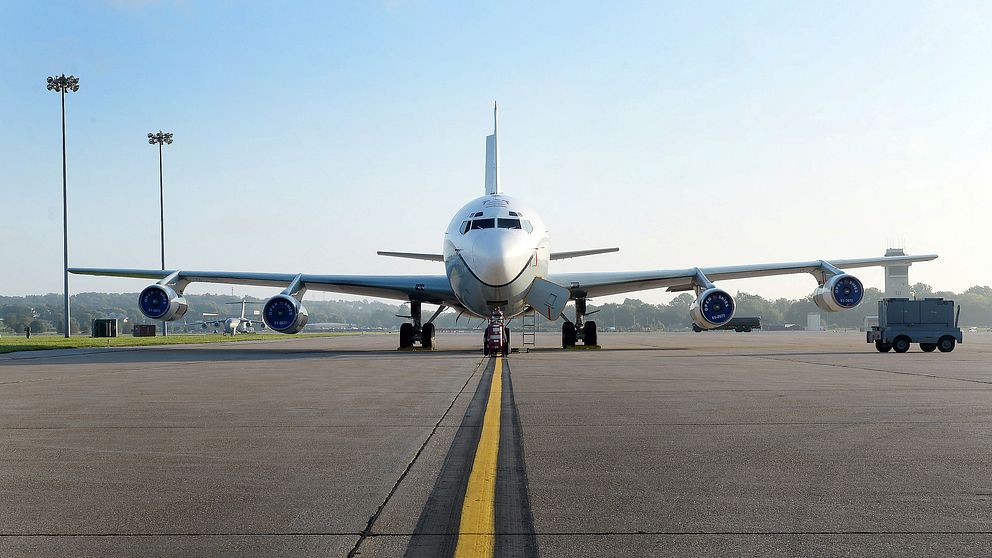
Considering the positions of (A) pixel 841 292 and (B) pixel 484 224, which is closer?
(B) pixel 484 224

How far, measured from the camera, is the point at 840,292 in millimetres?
29344

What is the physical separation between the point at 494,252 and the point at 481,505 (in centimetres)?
1964

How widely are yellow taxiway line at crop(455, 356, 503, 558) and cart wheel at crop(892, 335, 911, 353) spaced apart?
75.5ft

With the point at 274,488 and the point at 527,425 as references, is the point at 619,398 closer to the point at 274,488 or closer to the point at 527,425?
the point at 527,425

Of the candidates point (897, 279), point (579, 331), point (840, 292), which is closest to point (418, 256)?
point (579, 331)

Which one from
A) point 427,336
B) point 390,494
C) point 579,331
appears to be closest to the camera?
point 390,494

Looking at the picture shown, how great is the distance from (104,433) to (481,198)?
66.4 ft

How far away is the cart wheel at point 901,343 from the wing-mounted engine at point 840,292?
1.81 meters

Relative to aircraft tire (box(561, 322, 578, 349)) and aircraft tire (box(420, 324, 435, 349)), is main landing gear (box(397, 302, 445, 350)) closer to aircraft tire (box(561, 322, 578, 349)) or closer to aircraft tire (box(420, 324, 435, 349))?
aircraft tire (box(420, 324, 435, 349))

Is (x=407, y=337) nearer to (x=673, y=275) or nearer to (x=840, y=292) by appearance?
(x=673, y=275)

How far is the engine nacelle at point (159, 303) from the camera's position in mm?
29391

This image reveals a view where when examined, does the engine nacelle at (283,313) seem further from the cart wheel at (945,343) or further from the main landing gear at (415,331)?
the cart wheel at (945,343)

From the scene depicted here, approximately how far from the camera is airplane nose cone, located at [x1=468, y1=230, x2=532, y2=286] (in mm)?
24469

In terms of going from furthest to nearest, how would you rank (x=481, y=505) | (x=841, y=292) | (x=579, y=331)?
(x=579, y=331)
(x=841, y=292)
(x=481, y=505)
